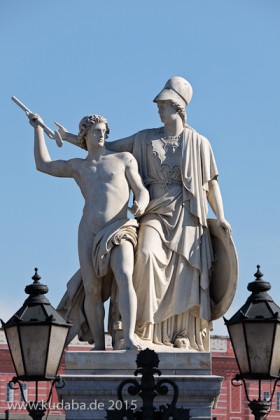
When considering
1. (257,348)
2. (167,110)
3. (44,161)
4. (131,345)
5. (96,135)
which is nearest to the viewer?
(257,348)

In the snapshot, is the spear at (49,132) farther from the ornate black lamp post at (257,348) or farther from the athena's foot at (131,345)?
the ornate black lamp post at (257,348)

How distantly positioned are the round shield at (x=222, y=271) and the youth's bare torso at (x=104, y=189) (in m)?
1.37

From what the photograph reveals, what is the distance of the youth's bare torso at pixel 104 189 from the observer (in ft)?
71.3

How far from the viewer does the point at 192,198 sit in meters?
22.1

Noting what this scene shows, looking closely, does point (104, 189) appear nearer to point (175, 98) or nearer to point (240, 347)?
point (175, 98)

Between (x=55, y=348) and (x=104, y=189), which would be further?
(x=104, y=189)

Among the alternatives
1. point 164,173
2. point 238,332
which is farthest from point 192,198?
point 238,332

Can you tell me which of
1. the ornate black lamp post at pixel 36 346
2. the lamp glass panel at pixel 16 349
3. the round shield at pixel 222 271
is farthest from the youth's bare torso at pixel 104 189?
the lamp glass panel at pixel 16 349

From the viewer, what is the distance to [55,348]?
17.3 metres

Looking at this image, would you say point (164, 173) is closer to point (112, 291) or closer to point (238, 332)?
point (112, 291)

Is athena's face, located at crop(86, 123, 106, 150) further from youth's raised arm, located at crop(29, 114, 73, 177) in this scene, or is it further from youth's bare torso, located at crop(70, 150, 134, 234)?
youth's raised arm, located at crop(29, 114, 73, 177)

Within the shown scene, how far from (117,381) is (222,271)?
2.32m

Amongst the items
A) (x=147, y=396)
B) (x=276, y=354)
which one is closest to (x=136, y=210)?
(x=276, y=354)

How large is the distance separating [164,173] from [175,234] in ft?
2.98
